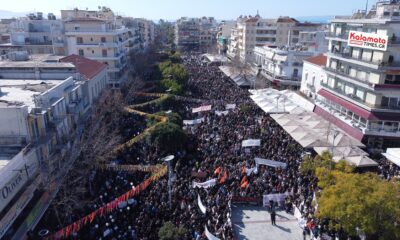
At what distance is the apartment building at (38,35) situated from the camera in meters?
55.9

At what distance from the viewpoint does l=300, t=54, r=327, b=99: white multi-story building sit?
45.5 metres

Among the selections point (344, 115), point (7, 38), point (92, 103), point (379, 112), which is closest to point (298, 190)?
point (379, 112)

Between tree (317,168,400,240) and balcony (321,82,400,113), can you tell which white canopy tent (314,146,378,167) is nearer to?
balcony (321,82,400,113)

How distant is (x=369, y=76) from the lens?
32.3 meters

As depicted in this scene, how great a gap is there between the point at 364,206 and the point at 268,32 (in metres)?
69.5

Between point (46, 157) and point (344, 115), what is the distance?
27.9 m

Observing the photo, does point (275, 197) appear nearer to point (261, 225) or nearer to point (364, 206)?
point (261, 225)

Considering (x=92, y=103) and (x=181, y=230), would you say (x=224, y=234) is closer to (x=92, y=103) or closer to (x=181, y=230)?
(x=181, y=230)

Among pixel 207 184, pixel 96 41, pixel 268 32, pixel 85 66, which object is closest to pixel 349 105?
pixel 207 184

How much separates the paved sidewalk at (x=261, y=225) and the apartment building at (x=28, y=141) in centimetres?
1228

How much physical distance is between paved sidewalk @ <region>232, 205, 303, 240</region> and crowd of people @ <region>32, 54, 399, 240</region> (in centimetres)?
84

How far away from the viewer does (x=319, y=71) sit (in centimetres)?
4534

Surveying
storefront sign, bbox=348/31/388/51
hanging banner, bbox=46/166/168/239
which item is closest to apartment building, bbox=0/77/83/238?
hanging banner, bbox=46/166/168/239

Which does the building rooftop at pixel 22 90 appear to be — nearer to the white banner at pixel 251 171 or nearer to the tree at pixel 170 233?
the tree at pixel 170 233
